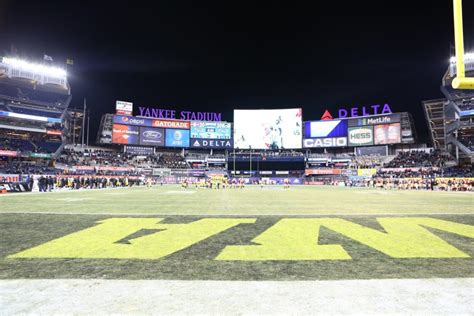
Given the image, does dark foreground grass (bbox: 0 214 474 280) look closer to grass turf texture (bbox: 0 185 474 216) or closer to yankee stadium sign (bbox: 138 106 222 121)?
grass turf texture (bbox: 0 185 474 216)

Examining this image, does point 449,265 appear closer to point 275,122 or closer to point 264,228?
point 264,228

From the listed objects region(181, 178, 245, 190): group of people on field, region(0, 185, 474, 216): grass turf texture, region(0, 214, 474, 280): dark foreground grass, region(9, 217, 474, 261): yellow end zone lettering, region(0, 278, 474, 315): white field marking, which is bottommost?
region(181, 178, 245, 190): group of people on field

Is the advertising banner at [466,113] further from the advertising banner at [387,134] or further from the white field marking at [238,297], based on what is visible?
the white field marking at [238,297]

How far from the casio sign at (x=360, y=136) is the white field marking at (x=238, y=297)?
83.4 metres

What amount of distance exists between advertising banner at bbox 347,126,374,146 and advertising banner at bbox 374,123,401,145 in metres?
1.26

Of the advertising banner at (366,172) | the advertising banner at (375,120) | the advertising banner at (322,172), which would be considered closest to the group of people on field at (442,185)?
the advertising banner at (366,172)

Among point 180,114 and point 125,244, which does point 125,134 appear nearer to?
point 180,114

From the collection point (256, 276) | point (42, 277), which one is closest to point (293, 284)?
point (256, 276)

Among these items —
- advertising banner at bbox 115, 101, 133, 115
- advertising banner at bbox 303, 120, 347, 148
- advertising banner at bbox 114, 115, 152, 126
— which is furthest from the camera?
advertising banner at bbox 303, 120, 347, 148

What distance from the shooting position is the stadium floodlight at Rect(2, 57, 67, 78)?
219ft

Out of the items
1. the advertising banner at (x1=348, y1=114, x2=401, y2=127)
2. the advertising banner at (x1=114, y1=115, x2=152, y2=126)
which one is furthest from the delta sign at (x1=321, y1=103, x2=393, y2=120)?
the advertising banner at (x1=114, y1=115, x2=152, y2=126)

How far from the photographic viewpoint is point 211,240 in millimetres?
7043

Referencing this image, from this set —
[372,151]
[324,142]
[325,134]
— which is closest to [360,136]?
[372,151]

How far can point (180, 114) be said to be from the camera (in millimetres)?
90750
